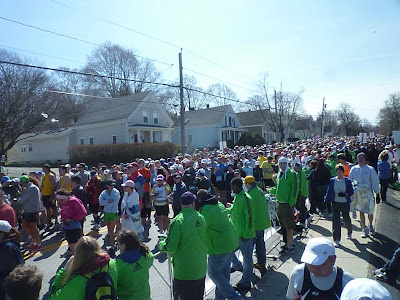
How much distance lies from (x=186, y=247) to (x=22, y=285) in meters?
1.87

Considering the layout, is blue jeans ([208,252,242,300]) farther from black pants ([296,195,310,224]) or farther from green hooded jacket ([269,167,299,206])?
black pants ([296,195,310,224])

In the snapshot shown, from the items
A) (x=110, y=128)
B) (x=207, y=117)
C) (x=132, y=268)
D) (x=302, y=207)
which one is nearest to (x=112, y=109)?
(x=110, y=128)

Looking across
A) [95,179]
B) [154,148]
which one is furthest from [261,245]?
[154,148]

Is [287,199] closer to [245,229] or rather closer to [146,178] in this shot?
[245,229]

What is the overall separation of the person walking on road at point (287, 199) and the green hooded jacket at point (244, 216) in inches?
64.8

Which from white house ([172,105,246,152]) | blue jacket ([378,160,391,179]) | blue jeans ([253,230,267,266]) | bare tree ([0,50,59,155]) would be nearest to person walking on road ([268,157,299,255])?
blue jeans ([253,230,267,266])

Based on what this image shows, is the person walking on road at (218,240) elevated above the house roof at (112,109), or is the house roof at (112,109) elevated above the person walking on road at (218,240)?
the house roof at (112,109)

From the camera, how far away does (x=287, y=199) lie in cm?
666

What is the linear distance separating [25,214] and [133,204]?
9.85 feet

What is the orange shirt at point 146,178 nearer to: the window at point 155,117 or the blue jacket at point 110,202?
the blue jacket at point 110,202

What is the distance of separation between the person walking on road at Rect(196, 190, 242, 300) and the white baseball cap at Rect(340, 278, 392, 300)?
2760 mm

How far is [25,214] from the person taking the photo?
7.66 metres

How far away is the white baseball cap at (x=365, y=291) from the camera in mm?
1695

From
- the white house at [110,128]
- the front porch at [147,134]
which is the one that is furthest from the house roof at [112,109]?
the front porch at [147,134]
